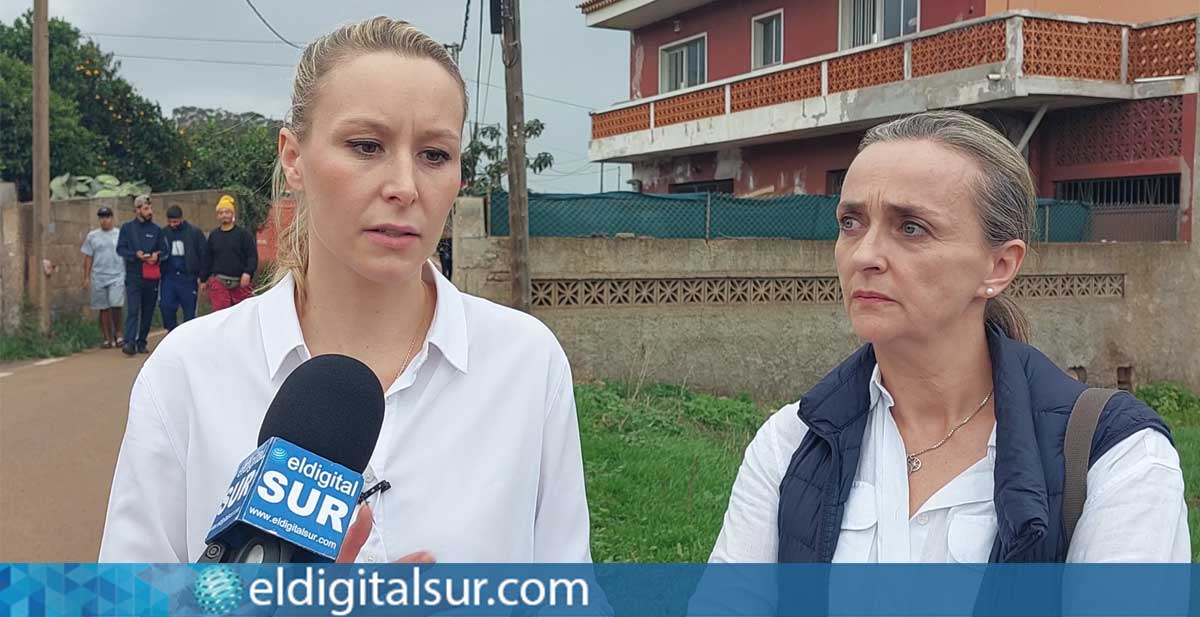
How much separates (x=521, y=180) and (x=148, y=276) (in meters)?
4.31

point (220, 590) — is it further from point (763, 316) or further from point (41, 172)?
point (41, 172)

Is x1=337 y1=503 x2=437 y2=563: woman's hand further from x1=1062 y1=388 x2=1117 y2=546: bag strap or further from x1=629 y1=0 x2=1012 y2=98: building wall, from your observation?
x1=629 y1=0 x2=1012 y2=98: building wall

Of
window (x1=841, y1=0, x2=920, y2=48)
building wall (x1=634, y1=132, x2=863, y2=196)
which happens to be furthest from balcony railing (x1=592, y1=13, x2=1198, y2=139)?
building wall (x1=634, y1=132, x2=863, y2=196)

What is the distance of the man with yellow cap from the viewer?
10.1 m

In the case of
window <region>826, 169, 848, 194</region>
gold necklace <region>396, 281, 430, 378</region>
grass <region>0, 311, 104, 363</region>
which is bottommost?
grass <region>0, 311, 104, 363</region>

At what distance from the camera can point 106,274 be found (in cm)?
1164

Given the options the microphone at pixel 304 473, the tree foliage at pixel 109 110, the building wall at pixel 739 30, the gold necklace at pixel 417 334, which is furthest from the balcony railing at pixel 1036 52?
the tree foliage at pixel 109 110

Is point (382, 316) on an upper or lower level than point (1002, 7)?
lower

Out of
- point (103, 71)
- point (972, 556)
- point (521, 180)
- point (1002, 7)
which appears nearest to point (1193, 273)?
point (1002, 7)

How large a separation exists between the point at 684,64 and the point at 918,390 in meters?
18.3

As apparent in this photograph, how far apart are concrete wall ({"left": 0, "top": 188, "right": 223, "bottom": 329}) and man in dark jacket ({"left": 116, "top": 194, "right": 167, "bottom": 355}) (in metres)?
1.27

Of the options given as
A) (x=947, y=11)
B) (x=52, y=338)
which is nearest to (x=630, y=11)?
(x=947, y=11)

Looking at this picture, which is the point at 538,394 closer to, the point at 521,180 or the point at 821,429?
the point at 821,429

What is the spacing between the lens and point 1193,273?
13.0 m
